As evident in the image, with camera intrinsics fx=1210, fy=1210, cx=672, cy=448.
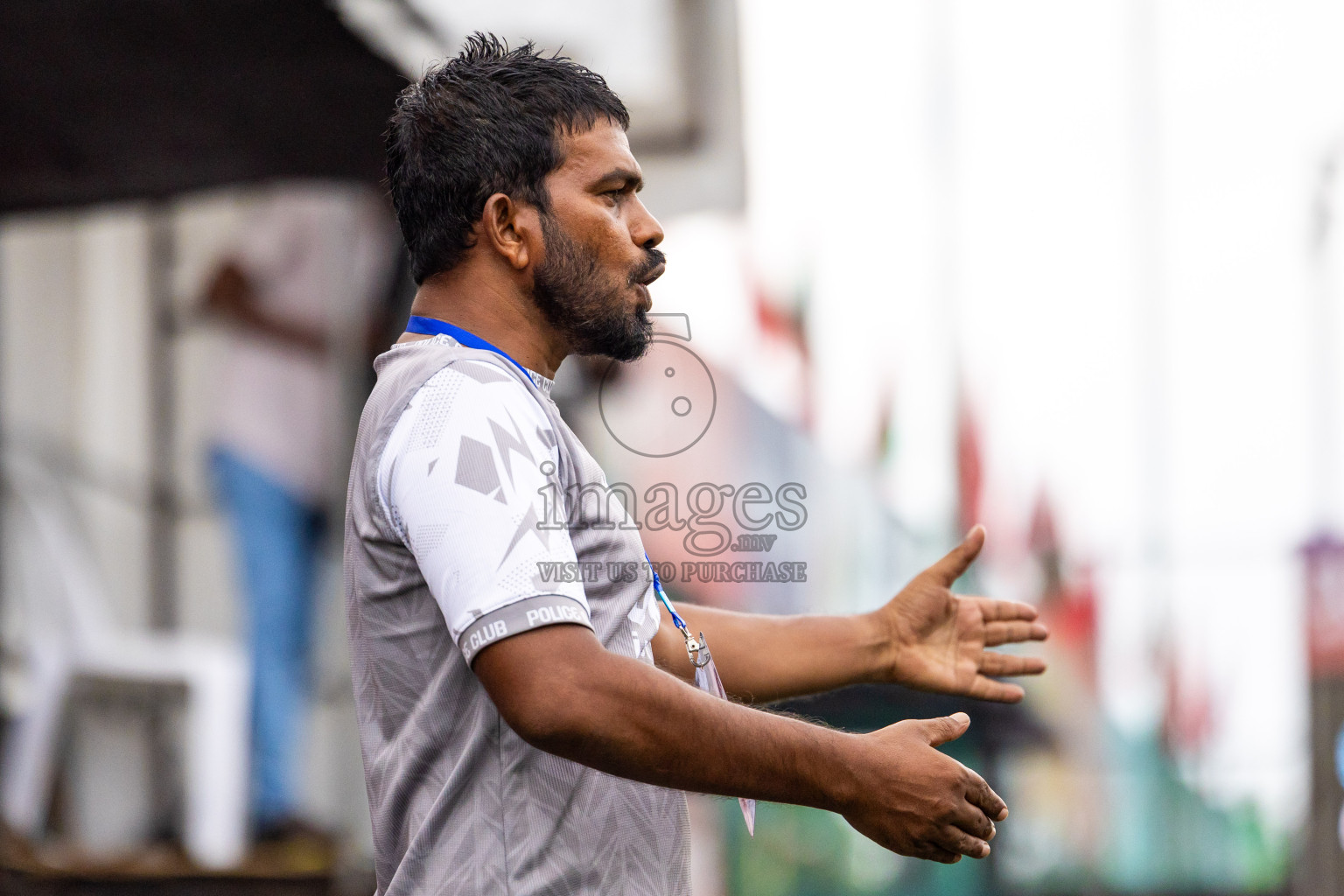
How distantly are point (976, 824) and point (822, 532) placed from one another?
10.5ft

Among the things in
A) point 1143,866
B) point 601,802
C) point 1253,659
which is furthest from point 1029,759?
point 601,802

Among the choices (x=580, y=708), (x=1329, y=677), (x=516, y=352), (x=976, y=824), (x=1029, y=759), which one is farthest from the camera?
(x=1029, y=759)

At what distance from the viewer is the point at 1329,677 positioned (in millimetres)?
4109

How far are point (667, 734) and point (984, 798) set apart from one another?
16.0 inches

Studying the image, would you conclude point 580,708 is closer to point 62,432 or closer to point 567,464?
point 567,464

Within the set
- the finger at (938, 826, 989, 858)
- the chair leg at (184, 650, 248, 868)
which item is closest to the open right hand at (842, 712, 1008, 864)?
the finger at (938, 826, 989, 858)

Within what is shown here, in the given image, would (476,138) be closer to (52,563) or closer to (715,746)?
(715,746)

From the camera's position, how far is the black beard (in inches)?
64.4

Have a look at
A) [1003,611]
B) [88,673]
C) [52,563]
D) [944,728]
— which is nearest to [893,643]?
[1003,611]

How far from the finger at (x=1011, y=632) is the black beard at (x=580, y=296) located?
3.01 feet

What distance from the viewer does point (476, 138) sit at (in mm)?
1642

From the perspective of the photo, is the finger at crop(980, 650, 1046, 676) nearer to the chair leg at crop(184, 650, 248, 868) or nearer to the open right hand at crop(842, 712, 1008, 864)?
the open right hand at crop(842, 712, 1008, 864)

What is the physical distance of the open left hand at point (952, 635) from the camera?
2.11 meters

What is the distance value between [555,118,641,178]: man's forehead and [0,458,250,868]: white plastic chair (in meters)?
3.69
